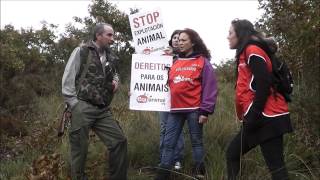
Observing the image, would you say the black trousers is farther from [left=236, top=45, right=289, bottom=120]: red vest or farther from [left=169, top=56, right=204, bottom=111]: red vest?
[left=169, top=56, right=204, bottom=111]: red vest

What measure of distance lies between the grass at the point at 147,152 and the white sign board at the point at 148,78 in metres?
0.72

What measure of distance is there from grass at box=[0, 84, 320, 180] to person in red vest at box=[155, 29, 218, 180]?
389 millimetres

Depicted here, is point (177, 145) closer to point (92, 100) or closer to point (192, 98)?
point (192, 98)

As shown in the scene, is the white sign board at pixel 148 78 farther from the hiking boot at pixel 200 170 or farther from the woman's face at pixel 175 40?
the hiking boot at pixel 200 170

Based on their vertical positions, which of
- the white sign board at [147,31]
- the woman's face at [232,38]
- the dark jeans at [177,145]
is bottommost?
the dark jeans at [177,145]

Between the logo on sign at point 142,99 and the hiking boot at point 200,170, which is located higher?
the logo on sign at point 142,99

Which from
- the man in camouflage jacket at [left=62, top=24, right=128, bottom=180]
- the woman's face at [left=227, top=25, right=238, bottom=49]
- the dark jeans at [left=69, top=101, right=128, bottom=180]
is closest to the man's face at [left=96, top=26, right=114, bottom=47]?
the man in camouflage jacket at [left=62, top=24, right=128, bottom=180]

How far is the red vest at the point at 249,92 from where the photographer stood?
5438 mm

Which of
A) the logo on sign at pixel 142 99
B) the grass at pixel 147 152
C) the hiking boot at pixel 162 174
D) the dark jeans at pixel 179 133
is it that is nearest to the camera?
the hiking boot at pixel 162 174

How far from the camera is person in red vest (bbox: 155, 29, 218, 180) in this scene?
6852 mm

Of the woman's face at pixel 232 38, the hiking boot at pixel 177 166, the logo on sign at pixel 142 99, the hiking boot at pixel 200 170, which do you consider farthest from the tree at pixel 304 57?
the woman's face at pixel 232 38

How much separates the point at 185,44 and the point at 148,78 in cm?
108

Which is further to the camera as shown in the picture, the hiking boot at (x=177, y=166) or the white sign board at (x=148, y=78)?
the white sign board at (x=148, y=78)

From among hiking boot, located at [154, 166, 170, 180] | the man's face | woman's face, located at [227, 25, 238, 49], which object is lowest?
hiking boot, located at [154, 166, 170, 180]
